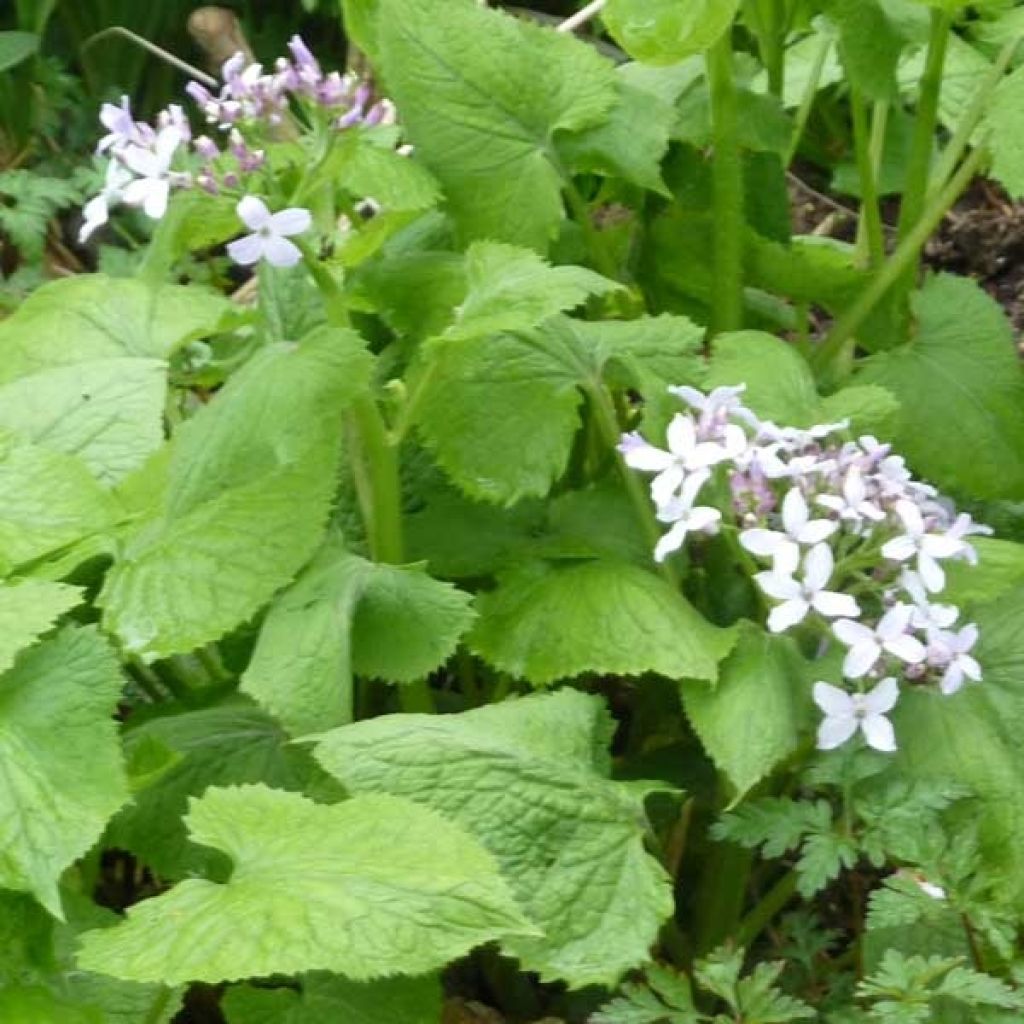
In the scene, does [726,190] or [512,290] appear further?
[726,190]

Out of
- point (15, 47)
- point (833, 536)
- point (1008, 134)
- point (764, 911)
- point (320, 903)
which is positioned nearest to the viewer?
point (320, 903)

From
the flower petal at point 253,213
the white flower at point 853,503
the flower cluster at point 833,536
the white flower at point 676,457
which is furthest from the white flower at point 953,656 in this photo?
the flower petal at point 253,213

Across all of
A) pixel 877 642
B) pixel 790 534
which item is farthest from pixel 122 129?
pixel 877 642

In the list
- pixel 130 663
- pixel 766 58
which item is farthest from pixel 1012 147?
pixel 130 663

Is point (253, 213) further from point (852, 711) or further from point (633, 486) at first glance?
point (852, 711)

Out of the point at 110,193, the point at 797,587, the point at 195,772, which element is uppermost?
the point at 110,193

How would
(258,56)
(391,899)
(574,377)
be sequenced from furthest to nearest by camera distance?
(258,56) → (574,377) → (391,899)

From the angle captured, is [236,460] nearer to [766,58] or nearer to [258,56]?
[766,58]

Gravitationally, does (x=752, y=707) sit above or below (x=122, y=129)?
below
